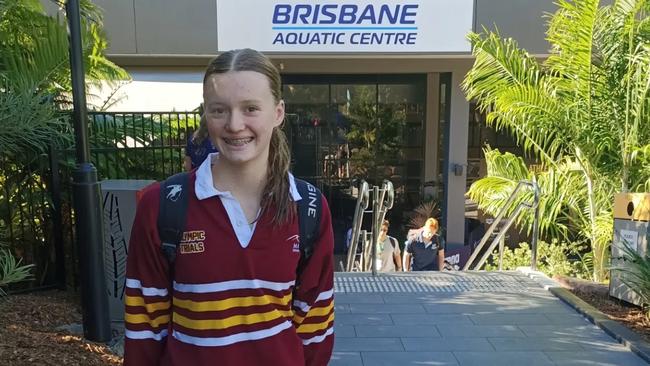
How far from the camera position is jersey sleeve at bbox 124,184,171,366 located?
4.64 feet

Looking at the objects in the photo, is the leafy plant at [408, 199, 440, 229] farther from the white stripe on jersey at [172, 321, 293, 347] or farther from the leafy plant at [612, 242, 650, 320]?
the white stripe on jersey at [172, 321, 293, 347]

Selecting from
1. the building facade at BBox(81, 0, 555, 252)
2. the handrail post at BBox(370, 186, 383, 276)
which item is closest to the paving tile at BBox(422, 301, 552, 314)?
the handrail post at BBox(370, 186, 383, 276)

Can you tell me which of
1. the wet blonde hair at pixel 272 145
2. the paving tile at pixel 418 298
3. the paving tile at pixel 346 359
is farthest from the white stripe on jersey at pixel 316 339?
the paving tile at pixel 418 298

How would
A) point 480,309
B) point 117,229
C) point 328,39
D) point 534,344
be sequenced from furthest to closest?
point 328,39 → point 480,309 → point 117,229 → point 534,344

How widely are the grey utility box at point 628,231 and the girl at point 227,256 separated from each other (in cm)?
418

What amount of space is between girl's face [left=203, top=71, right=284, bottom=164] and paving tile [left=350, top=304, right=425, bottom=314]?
135 inches

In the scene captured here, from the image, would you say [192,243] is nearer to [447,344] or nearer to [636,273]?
[447,344]

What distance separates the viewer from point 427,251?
7.72 m

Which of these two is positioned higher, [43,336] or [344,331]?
[43,336]

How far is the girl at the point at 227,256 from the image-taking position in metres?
1.40

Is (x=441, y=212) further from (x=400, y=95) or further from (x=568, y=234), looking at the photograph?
(x=568, y=234)

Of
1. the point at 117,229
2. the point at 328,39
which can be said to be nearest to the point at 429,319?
the point at 117,229

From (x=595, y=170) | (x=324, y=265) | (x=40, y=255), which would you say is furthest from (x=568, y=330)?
(x=40, y=255)

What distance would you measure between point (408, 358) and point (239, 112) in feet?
9.26
